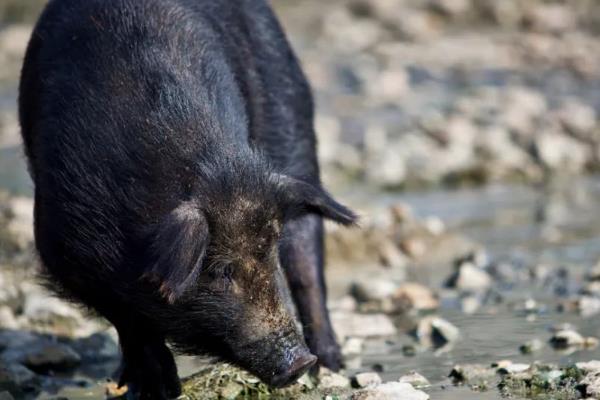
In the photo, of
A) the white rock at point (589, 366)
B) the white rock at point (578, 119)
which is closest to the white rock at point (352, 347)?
the white rock at point (589, 366)

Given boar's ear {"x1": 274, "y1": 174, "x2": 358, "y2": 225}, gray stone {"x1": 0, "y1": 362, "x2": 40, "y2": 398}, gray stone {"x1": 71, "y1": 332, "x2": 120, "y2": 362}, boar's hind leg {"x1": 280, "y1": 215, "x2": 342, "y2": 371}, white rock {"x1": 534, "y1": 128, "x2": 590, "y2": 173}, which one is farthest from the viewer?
white rock {"x1": 534, "y1": 128, "x2": 590, "y2": 173}

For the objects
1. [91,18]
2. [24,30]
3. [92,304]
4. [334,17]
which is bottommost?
[92,304]

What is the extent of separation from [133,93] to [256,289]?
38.6 inches

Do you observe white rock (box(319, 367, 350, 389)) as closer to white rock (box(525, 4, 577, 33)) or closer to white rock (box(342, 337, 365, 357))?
white rock (box(342, 337, 365, 357))

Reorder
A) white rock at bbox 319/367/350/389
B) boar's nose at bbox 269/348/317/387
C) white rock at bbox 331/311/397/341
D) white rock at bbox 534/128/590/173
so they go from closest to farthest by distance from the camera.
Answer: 1. boar's nose at bbox 269/348/317/387
2. white rock at bbox 319/367/350/389
3. white rock at bbox 331/311/397/341
4. white rock at bbox 534/128/590/173

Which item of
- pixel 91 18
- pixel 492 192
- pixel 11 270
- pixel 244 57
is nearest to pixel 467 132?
pixel 492 192

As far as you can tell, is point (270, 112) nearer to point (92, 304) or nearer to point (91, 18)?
point (91, 18)

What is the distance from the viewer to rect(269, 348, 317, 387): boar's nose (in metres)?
5.32

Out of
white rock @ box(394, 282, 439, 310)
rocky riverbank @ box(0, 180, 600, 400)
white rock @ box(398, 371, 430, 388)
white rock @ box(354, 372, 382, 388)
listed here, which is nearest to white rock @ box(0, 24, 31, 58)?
rocky riverbank @ box(0, 180, 600, 400)

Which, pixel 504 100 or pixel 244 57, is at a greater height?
pixel 504 100

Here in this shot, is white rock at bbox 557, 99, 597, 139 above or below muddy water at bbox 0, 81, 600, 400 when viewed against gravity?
above

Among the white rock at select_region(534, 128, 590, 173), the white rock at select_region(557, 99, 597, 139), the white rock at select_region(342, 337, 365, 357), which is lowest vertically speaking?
the white rock at select_region(342, 337, 365, 357)

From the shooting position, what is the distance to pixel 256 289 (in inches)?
213

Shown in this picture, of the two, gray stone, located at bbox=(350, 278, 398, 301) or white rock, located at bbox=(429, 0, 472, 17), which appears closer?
gray stone, located at bbox=(350, 278, 398, 301)
